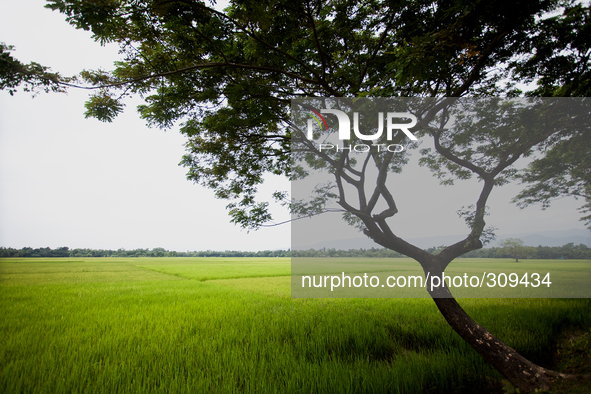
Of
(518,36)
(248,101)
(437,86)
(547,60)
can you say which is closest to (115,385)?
(248,101)

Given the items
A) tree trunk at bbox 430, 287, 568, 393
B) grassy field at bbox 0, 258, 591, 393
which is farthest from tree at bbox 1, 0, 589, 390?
grassy field at bbox 0, 258, 591, 393

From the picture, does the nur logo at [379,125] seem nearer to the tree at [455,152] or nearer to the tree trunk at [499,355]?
the tree at [455,152]

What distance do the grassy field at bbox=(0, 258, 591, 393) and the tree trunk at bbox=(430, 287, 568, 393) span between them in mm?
501

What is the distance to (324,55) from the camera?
3906 mm

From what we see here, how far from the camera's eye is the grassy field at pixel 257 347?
289cm

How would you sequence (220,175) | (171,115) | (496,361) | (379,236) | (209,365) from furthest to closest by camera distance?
(220,175)
(171,115)
(379,236)
(209,365)
(496,361)

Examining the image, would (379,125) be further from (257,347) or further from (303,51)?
(257,347)

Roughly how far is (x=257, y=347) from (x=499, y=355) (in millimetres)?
3120

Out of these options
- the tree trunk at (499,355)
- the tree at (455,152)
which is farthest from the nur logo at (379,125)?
the tree trunk at (499,355)

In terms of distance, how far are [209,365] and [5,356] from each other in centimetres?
294

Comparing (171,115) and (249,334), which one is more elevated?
(171,115)

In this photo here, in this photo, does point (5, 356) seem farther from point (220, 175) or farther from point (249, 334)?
point (220, 175)

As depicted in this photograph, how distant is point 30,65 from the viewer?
2.88 metres

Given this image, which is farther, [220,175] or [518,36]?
[220,175]
